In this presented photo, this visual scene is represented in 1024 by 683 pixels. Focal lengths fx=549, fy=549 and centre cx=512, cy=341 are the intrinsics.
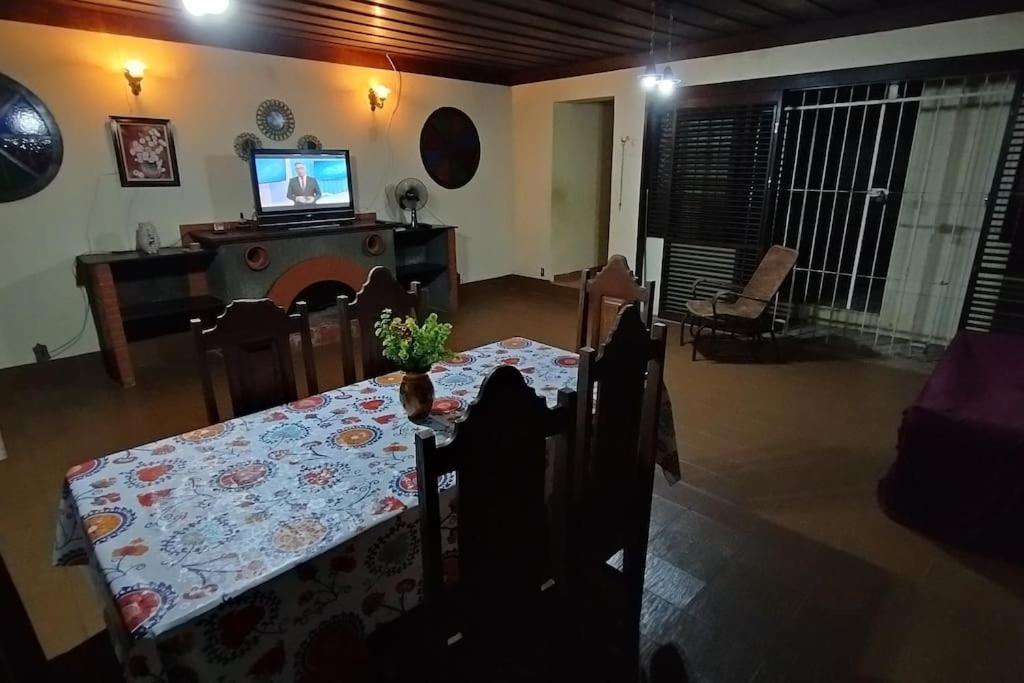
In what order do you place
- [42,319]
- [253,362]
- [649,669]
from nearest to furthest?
[649,669], [253,362], [42,319]

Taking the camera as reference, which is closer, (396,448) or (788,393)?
(396,448)

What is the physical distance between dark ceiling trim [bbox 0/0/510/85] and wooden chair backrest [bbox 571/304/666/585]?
406 centimetres

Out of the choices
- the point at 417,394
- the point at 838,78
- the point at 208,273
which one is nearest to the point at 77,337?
the point at 208,273

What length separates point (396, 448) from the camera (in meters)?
1.46

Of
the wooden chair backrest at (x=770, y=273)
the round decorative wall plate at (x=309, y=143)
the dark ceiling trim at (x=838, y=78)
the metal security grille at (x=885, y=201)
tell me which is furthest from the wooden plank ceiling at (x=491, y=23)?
the wooden chair backrest at (x=770, y=273)

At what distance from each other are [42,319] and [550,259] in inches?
178

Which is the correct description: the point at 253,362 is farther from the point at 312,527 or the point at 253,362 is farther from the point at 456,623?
the point at 456,623

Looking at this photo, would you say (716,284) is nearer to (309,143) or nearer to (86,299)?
(309,143)

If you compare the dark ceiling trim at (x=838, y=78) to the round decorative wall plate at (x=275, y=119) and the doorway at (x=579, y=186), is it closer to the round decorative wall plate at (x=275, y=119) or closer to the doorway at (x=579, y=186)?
the doorway at (x=579, y=186)

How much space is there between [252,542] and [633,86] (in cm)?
498

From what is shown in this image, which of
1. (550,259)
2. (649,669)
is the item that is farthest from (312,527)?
(550,259)

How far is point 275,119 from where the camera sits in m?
4.41

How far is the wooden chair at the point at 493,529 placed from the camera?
0.97m

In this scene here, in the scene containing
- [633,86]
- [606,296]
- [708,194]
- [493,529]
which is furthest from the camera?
[633,86]
